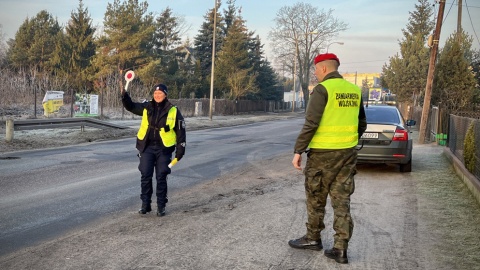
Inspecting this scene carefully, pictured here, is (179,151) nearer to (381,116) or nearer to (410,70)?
(381,116)

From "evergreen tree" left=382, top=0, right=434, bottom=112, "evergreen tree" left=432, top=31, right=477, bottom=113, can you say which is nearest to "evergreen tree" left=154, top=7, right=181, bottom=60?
"evergreen tree" left=382, top=0, right=434, bottom=112

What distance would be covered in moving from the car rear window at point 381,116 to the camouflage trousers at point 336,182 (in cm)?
615

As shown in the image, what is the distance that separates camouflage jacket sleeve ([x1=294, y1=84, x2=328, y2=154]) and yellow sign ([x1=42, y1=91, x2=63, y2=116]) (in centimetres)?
2165

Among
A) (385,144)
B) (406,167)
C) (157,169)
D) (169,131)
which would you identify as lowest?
(406,167)

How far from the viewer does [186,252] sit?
4746 millimetres

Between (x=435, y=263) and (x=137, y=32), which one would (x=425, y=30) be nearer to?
(x=137, y=32)

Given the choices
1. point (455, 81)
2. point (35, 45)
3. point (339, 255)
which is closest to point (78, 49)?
point (35, 45)

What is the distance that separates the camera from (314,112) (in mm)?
4551

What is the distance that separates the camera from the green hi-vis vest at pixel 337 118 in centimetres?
459

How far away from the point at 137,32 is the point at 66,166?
1327 inches

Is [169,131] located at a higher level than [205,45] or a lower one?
lower

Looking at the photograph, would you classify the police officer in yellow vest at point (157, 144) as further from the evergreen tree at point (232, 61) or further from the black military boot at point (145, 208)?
the evergreen tree at point (232, 61)

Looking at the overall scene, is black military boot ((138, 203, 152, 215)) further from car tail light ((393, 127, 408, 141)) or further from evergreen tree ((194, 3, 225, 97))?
evergreen tree ((194, 3, 225, 97))

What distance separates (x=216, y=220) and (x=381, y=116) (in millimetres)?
6092
